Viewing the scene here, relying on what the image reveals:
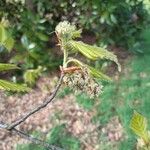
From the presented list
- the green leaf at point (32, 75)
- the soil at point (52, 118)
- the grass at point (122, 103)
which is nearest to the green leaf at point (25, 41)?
the green leaf at point (32, 75)

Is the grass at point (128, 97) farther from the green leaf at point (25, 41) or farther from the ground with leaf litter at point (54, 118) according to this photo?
the green leaf at point (25, 41)

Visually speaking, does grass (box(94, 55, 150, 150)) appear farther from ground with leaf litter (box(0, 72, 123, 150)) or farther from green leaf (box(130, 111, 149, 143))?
green leaf (box(130, 111, 149, 143))

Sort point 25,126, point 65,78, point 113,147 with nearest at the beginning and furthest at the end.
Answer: point 65,78
point 113,147
point 25,126

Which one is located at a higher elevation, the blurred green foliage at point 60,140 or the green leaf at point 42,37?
the green leaf at point 42,37

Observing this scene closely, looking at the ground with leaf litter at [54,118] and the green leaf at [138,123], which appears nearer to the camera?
the green leaf at [138,123]

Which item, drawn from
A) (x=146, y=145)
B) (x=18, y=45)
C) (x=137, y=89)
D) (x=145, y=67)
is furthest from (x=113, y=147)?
(x=146, y=145)

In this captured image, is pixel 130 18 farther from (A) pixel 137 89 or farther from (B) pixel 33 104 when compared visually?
(B) pixel 33 104
